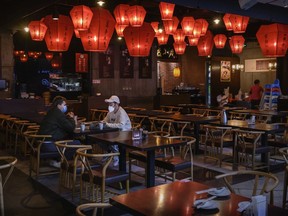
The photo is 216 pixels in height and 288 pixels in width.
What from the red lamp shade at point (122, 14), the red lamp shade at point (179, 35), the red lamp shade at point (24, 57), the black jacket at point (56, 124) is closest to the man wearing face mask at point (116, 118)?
the black jacket at point (56, 124)

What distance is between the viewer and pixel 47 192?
5828mm

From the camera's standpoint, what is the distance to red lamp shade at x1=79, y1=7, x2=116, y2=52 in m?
7.95

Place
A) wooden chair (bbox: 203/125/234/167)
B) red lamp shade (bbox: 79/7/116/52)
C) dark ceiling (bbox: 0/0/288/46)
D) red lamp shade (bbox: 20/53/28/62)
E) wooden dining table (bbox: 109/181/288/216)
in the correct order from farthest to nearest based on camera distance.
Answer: red lamp shade (bbox: 20/53/28/62) → dark ceiling (bbox: 0/0/288/46) → red lamp shade (bbox: 79/7/116/52) → wooden chair (bbox: 203/125/234/167) → wooden dining table (bbox: 109/181/288/216)

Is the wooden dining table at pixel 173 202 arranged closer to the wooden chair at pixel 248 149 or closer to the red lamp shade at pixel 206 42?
the wooden chair at pixel 248 149

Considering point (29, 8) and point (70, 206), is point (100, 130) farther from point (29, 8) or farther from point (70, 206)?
point (29, 8)

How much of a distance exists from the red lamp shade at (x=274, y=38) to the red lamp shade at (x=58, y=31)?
4.99 meters

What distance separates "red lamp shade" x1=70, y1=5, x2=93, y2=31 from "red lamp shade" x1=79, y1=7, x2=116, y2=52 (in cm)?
21

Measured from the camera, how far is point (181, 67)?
65.1 feet

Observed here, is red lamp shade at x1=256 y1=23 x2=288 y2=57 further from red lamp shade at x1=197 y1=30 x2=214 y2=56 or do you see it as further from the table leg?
the table leg

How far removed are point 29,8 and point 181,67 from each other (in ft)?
39.2

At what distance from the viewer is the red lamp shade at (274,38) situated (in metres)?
9.14

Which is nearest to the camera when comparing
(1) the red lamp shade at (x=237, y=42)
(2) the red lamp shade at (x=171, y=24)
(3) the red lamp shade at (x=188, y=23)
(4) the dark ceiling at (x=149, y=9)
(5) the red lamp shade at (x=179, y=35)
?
(4) the dark ceiling at (x=149, y=9)

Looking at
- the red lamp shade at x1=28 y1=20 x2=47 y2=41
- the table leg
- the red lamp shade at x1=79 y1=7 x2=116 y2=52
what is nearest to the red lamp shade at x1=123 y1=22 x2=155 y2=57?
the red lamp shade at x1=79 y1=7 x2=116 y2=52

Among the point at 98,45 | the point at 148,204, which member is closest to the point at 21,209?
the point at 148,204
